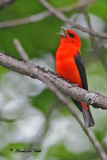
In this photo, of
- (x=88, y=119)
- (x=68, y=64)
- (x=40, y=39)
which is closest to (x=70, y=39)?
(x=40, y=39)

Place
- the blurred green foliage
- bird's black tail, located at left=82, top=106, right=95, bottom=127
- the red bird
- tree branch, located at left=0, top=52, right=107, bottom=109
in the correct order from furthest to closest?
1. the blurred green foliage
2. the red bird
3. bird's black tail, located at left=82, top=106, right=95, bottom=127
4. tree branch, located at left=0, top=52, right=107, bottom=109

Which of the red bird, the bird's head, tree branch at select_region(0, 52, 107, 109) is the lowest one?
tree branch at select_region(0, 52, 107, 109)

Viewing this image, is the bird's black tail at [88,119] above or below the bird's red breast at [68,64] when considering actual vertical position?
below

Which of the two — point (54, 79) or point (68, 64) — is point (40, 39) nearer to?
point (68, 64)

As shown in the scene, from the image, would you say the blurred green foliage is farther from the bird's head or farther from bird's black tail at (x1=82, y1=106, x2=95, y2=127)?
bird's black tail at (x1=82, y1=106, x2=95, y2=127)

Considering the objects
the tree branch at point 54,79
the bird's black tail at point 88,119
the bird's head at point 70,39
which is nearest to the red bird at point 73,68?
the bird's black tail at point 88,119

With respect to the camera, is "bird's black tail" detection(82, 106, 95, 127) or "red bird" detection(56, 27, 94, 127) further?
"red bird" detection(56, 27, 94, 127)

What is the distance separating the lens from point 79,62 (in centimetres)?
653

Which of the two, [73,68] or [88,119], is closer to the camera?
[88,119]

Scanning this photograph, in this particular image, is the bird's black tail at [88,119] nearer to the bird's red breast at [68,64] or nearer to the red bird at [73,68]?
the red bird at [73,68]

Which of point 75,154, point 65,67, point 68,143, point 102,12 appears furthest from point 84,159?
point 102,12

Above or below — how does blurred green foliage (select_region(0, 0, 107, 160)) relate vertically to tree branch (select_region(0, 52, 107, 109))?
above

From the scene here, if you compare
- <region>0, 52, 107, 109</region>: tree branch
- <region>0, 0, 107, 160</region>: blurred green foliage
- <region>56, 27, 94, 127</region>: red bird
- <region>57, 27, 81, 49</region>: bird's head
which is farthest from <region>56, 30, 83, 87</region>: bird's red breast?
<region>0, 52, 107, 109</region>: tree branch

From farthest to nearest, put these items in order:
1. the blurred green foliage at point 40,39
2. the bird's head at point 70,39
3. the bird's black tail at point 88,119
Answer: the bird's head at point 70,39
the blurred green foliage at point 40,39
the bird's black tail at point 88,119
